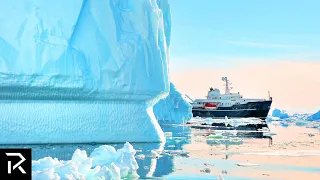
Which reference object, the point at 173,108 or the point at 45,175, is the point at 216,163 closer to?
the point at 45,175

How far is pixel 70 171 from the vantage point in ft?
21.3

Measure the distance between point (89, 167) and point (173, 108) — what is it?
2018 cm

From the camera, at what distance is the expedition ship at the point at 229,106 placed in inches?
1614

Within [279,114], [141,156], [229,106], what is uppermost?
[229,106]

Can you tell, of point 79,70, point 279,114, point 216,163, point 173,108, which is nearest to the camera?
point 216,163

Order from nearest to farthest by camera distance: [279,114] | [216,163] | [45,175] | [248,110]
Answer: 1. [45,175]
2. [216,163]
3. [248,110]
4. [279,114]

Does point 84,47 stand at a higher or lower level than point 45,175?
higher

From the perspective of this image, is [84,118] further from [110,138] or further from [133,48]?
[133,48]

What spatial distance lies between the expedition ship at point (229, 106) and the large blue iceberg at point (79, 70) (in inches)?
1091

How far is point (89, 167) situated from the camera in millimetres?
6852

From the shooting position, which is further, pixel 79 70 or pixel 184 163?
pixel 79 70

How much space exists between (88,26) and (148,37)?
1.53 metres

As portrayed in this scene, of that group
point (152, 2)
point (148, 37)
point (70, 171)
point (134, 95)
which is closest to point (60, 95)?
point (134, 95)

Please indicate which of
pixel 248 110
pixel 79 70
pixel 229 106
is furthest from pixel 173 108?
pixel 229 106
